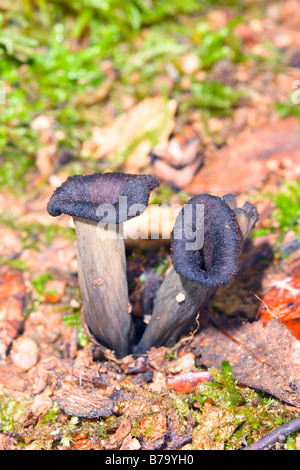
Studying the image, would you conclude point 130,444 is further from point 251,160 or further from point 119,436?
point 251,160

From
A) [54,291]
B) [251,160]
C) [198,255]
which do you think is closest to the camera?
[198,255]

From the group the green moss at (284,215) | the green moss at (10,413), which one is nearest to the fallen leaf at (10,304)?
the green moss at (10,413)

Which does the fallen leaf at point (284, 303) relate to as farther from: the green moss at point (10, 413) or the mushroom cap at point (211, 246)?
the green moss at point (10, 413)

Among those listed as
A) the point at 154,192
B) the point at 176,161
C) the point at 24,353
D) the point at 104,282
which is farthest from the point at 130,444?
the point at 176,161

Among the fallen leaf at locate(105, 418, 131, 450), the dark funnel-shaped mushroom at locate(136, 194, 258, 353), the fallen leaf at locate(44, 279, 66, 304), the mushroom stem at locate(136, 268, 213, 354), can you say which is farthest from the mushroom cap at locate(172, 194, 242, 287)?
the fallen leaf at locate(44, 279, 66, 304)

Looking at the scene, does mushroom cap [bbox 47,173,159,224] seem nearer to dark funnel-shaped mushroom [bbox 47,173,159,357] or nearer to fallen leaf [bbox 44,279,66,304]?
dark funnel-shaped mushroom [bbox 47,173,159,357]

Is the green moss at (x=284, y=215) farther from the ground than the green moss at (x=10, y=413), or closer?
farther from the ground
